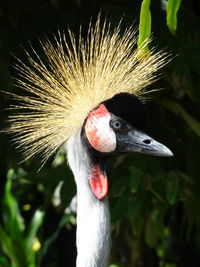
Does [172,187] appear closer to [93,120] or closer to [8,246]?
[93,120]

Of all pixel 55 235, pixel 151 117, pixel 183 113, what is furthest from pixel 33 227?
pixel 183 113

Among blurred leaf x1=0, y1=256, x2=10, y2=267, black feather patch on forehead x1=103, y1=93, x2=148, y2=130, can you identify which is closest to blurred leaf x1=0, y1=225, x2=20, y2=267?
blurred leaf x1=0, y1=256, x2=10, y2=267

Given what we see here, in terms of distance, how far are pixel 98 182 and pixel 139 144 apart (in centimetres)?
17

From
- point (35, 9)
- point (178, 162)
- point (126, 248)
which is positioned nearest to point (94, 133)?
point (35, 9)

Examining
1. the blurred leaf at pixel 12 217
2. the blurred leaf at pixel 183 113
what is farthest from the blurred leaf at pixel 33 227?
the blurred leaf at pixel 183 113

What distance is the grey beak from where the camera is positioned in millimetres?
2088

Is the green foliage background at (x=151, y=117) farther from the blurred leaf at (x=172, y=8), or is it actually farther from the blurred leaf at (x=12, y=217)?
the blurred leaf at (x=172, y=8)

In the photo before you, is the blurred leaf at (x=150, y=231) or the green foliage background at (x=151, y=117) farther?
the blurred leaf at (x=150, y=231)

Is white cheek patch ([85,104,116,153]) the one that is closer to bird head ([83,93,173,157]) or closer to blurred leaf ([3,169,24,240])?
bird head ([83,93,173,157])

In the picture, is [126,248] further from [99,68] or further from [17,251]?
[99,68]

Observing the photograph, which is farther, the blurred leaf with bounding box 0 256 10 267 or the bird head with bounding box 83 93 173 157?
the blurred leaf with bounding box 0 256 10 267

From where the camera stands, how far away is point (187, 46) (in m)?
2.71

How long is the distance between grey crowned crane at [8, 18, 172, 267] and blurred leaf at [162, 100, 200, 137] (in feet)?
2.11

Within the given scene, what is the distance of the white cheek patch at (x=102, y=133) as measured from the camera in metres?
2.14
